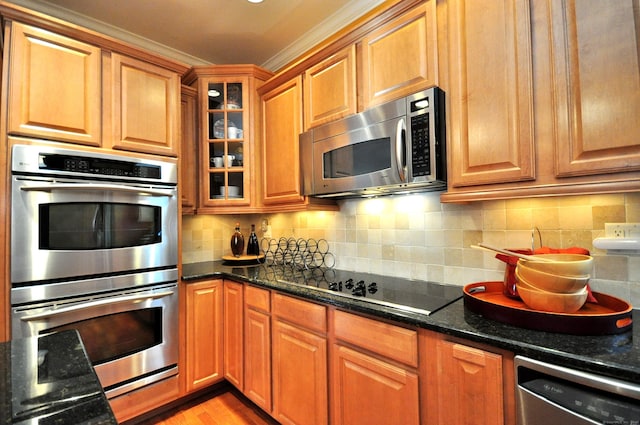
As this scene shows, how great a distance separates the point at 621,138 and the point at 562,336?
67cm

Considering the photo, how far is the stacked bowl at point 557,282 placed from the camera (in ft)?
3.27

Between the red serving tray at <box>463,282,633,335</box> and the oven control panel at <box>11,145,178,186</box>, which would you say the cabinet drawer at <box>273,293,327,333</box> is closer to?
the red serving tray at <box>463,282,633,335</box>

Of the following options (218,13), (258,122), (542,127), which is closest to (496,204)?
(542,127)

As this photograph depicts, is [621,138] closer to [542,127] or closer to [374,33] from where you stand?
[542,127]

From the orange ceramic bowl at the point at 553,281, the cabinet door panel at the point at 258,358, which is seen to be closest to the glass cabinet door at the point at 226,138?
the cabinet door panel at the point at 258,358

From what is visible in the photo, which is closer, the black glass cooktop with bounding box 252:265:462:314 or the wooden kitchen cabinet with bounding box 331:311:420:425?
the wooden kitchen cabinet with bounding box 331:311:420:425

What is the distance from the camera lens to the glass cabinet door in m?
2.49

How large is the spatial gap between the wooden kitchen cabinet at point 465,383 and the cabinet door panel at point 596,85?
2.36 ft

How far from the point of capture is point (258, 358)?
1.96 metres

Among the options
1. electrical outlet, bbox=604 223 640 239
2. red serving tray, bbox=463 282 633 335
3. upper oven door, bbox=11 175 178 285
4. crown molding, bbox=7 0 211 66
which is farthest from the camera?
crown molding, bbox=7 0 211 66

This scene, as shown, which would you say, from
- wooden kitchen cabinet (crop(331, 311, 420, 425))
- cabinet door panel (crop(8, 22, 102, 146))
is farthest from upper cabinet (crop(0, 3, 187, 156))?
wooden kitchen cabinet (crop(331, 311, 420, 425))

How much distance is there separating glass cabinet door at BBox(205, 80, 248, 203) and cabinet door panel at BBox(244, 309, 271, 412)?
985 millimetres

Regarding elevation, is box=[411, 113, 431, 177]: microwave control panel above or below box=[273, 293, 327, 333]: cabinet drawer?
above


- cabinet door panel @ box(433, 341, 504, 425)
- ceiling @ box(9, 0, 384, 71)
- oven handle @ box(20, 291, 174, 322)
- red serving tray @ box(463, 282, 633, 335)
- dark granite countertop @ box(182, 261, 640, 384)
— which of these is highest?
ceiling @ box(9, 0, 384, 71)
